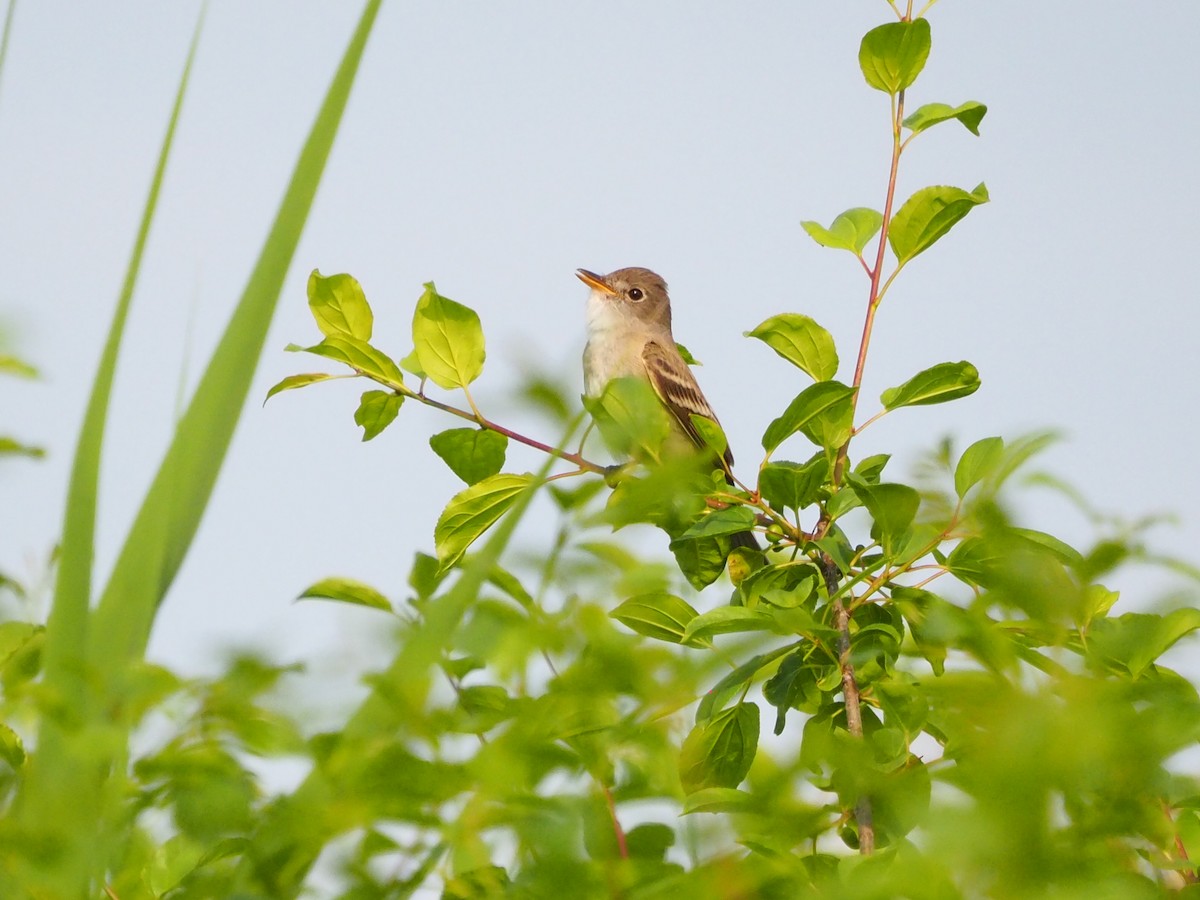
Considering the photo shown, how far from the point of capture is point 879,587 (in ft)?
8.75

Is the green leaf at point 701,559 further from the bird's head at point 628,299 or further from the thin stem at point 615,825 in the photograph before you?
the bird's head at point 628,299

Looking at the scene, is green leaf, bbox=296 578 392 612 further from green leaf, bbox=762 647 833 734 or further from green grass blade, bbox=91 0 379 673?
green leaf, bbox=762 647 833 734

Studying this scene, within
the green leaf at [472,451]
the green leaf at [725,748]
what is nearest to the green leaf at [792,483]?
the green leaf at [725,748]

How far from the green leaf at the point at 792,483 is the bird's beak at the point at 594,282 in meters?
7.16

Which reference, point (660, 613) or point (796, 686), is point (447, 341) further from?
point (796, 686)

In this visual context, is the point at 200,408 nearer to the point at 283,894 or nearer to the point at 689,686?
the point at 283,894

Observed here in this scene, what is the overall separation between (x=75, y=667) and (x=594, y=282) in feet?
29.2

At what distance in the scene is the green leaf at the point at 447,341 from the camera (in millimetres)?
3021

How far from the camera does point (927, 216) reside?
3.16 metres

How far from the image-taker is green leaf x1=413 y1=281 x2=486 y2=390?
3021 millimetres

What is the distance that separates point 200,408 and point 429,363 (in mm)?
1513

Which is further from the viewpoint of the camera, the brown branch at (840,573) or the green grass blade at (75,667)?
the brown branch at (840,573)

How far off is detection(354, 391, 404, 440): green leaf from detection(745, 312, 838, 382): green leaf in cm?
93

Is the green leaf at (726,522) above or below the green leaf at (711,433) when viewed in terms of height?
below
